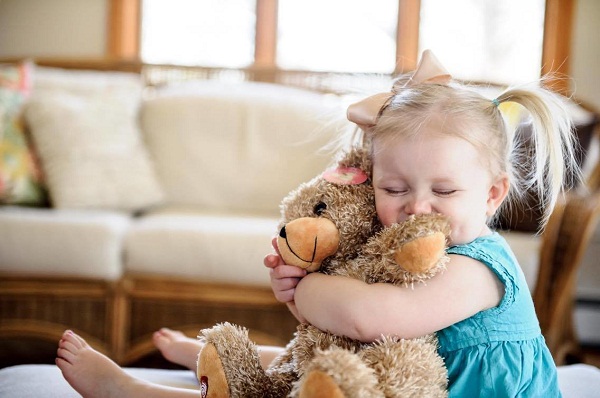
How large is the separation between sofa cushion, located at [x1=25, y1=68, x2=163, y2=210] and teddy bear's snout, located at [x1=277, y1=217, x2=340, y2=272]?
56.1 inches

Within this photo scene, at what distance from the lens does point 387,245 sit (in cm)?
82

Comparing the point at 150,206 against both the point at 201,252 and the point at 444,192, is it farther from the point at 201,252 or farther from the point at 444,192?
the point at 444,192

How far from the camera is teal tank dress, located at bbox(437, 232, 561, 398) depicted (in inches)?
33.1

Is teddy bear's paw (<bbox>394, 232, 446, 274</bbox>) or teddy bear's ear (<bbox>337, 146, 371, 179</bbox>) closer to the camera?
teddy bear's paw (<bbox>394, 232, 446, 274</bbox>)

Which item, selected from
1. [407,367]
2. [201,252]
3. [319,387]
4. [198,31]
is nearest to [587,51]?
[198,31]

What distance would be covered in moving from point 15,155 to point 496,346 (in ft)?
5.95

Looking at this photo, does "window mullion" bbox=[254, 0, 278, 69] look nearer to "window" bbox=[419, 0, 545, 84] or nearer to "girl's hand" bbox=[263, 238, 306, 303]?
"window" bbox=[419, 0, 545, 84]

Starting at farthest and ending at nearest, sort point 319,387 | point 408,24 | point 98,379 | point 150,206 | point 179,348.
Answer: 1. point 408,24
2. point 150,206
3. point 179,348
4. point 98,379
5. point 319,387

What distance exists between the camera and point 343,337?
86cm

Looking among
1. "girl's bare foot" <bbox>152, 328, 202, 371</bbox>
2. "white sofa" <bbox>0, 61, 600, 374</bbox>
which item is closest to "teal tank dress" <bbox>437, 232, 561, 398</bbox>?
"girl's bare foot" <bbox>152, 328, 202, 371</bbox>

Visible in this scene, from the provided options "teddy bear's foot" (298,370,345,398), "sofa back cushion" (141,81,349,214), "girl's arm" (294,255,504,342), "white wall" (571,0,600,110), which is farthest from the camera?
"white wall" (571,0,600,110)

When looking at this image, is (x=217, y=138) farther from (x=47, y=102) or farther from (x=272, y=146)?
(x=47, y=102)

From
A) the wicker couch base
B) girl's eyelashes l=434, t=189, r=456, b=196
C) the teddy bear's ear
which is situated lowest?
the wicker couch base

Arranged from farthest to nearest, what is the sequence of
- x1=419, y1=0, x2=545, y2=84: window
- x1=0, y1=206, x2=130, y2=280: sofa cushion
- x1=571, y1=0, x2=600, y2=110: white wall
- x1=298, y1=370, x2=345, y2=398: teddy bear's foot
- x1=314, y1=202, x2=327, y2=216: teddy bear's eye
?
x1=419, y1=0, x2=545, y2=84: window, x1=571, y1=0, x2=600, y2=110: white wall, x1=0, y1=206, x2=130, y2=280: sofa cushion, x1=314, y1=202, x2=327, y2=216: teddy bear's eye, x1=298, y1=370, x2=345, y2=398: teddy bear's foot
